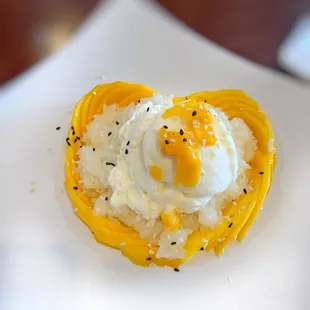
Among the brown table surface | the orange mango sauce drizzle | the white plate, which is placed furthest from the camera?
the brown table surface

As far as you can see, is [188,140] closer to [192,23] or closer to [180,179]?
[180,179]

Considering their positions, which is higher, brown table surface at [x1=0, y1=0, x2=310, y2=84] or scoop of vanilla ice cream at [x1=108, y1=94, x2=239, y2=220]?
brown table surface at [x1=0, y1=0, x2=310, y2=84]

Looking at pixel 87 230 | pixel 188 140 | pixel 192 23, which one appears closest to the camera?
pixel 188 140

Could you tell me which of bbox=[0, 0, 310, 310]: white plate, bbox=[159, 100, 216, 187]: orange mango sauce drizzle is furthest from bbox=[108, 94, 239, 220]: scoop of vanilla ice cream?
bbox=[0, 0, 310, 310]: white plate

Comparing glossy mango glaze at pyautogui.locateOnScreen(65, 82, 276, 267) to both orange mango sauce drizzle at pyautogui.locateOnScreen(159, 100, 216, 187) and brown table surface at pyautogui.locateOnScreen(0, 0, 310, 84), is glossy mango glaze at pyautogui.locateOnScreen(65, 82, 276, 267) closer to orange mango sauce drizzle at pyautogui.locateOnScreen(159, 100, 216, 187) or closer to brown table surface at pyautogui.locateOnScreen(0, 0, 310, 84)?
orange mango sauce drizzle at pyautogui.locateOnScreen(159, 100, 216, 187)

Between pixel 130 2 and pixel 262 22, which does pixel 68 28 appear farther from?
pixel 262 22

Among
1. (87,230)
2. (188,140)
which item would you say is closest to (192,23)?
(188,140)

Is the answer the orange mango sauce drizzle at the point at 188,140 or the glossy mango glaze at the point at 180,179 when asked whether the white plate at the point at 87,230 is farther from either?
the orange mango sauce drizzle at the point at 188,140

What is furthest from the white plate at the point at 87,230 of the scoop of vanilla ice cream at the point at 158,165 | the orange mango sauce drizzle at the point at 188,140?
the orange mango sauce drizzle at the point at 188,140
